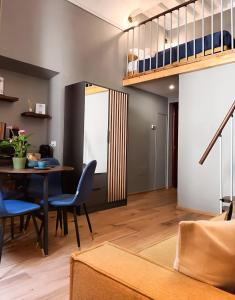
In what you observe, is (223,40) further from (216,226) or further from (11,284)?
(11,284)

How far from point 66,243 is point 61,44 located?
315cm

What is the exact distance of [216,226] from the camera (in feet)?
2.45

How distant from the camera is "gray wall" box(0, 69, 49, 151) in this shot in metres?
3.78

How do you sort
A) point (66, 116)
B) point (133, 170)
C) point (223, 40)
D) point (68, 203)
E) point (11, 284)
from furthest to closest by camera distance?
point (133, 170), point (66, 116), point (223, 40), point (68, 203), point (11, 284)

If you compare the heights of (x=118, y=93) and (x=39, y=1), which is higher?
(x=39, y=1)

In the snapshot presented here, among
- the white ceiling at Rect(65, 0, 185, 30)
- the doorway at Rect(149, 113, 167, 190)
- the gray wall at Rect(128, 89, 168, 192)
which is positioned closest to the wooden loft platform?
the gray wall at Rect(128, 89, 168, 192)

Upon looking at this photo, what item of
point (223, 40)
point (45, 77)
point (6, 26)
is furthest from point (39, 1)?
point (223, 40)

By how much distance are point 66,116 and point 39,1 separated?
5.94 ft

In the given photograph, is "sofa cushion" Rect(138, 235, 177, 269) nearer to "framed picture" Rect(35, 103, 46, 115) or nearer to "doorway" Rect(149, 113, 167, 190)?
"framed picture" Rect(35, 103, 46, 115)

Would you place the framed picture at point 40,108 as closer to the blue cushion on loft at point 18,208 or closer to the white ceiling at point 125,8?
the white ceiling at point 125,8

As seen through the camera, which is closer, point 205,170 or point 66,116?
point 205,170

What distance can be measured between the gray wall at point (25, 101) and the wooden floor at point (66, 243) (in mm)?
1444

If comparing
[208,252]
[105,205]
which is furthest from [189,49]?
[208,252]

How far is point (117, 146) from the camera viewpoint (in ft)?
14.3
